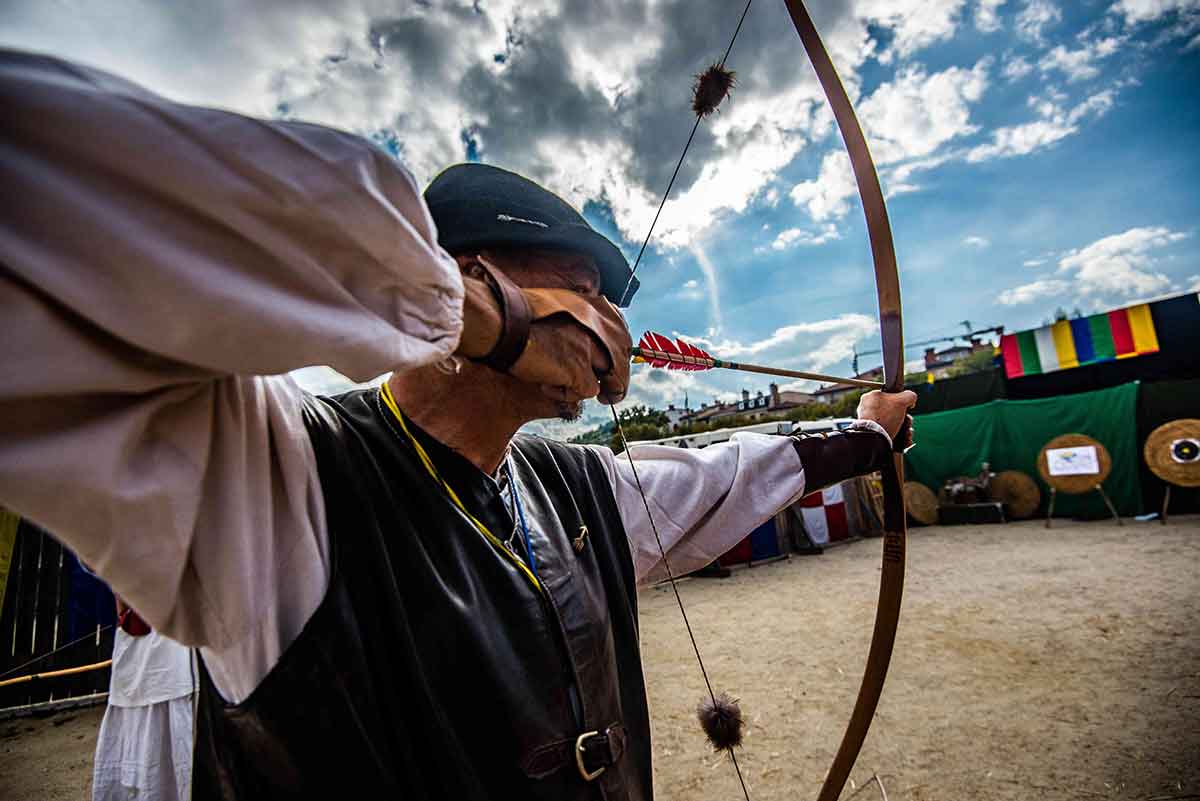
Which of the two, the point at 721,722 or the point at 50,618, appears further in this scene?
the point at 50,618

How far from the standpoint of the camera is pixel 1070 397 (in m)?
8.79

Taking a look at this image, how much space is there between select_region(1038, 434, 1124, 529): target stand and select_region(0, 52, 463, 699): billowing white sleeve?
10.6 metres

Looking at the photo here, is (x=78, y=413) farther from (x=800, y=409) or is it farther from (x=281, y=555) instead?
(x=800, y=409)

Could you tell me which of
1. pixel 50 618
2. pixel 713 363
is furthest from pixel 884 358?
pixel 50 618

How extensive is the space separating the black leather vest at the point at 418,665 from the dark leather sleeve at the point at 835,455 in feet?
2.68

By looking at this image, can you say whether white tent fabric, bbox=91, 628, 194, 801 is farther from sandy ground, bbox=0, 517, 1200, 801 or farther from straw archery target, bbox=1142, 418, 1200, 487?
straw archery target, bbox=1142, 418, 1200, 487

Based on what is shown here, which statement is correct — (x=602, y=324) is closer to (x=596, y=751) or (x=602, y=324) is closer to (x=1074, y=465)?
(x=596, y=751)

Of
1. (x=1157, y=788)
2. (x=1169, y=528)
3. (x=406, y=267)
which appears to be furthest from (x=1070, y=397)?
(x=406, y=267)

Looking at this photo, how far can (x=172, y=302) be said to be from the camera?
1.23 feet

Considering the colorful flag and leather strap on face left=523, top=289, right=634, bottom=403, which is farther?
the colorful flag

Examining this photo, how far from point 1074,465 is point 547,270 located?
10617 mm

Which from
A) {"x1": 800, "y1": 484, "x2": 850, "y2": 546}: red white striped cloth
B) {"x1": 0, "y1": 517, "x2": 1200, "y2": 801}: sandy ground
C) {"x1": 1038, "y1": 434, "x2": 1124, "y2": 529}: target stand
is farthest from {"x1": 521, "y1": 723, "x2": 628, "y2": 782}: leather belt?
{"x1": 1038, "y1": 434, "x2": 1124, "y2": 529}: target stand

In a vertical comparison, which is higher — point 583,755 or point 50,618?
point 583,755

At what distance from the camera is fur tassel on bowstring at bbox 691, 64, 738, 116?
140 cm
